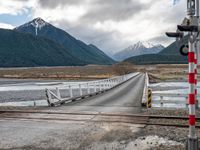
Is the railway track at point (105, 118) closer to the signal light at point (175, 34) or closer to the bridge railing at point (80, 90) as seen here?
the signal light at point (175, 34)

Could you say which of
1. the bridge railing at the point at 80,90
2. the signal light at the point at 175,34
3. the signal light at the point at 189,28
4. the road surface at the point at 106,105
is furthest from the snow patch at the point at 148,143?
the bridge railing at the point at 80,90

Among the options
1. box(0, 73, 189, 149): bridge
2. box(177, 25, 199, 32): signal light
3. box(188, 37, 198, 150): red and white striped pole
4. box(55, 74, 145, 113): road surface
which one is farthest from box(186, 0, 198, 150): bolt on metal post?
box(55, 74, 145, 113): road surface

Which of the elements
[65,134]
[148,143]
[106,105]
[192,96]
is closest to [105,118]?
[65,134]

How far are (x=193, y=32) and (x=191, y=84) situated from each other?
1141mm

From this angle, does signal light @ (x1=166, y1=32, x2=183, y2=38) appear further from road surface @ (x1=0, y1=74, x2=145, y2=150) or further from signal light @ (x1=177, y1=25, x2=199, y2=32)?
road surface @ (x1=0, y1=74, x2=145, y2=150)

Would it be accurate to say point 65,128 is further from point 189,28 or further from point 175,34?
point 189,28

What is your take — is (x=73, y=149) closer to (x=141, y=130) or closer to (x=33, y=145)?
(x=33, y=145)

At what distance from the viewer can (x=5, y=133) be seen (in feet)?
29.9

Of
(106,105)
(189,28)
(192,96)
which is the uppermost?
(189,28)

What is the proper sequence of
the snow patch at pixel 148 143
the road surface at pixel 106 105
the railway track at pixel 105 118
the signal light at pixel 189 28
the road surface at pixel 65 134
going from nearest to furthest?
the signal light at pixel 189 28 → the snow patch at pixel 148 143 → the road surface at pixel 65 134 → the railway track at pixel 105 118 → the road surface at pixel 106 105

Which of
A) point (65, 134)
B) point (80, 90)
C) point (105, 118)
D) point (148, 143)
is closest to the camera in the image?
point (148, 143)

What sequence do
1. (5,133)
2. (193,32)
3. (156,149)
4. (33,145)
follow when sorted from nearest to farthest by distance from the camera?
1. (193,32)
2. (156,149)
3. (33,145)
4. (5,133)

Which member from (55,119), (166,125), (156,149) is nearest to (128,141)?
(156,149)

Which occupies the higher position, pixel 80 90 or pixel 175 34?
Result: pixel 175 34
